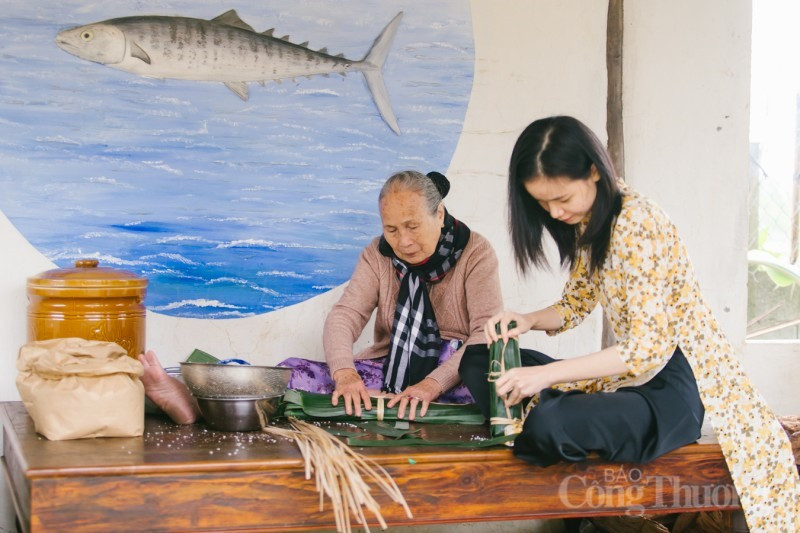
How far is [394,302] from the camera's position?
12.0ft

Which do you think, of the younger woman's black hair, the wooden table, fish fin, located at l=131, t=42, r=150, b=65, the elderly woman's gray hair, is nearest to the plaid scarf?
the elderly woman's gray hair

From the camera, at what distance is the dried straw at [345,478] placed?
2406 millimetres

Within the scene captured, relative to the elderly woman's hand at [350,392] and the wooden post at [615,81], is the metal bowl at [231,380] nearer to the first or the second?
the elderly woman's hand at [350,392]

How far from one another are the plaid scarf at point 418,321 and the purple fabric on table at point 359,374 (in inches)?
2.4

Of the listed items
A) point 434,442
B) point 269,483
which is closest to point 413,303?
point 434,442

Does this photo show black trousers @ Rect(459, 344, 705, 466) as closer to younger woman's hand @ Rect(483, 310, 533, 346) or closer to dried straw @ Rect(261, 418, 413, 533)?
younger woman's hand @ Rect(483, 310, 533, 346)

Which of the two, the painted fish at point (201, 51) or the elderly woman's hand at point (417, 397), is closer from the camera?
the elderly woman's hand at point (417, 397)

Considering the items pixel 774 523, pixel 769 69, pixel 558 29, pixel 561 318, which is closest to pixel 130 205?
pixel 561 318

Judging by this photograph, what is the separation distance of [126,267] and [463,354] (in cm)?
153

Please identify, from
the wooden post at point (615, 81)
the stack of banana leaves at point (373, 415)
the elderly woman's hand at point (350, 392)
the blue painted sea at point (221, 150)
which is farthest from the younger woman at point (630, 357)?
the wooden post at point (615, 81)

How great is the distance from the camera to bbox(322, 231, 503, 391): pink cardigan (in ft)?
11.3

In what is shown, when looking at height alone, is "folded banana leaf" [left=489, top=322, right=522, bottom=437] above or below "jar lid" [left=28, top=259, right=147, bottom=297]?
below

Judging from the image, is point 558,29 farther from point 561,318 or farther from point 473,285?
point 561,318

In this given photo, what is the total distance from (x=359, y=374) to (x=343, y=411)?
0.55 m
